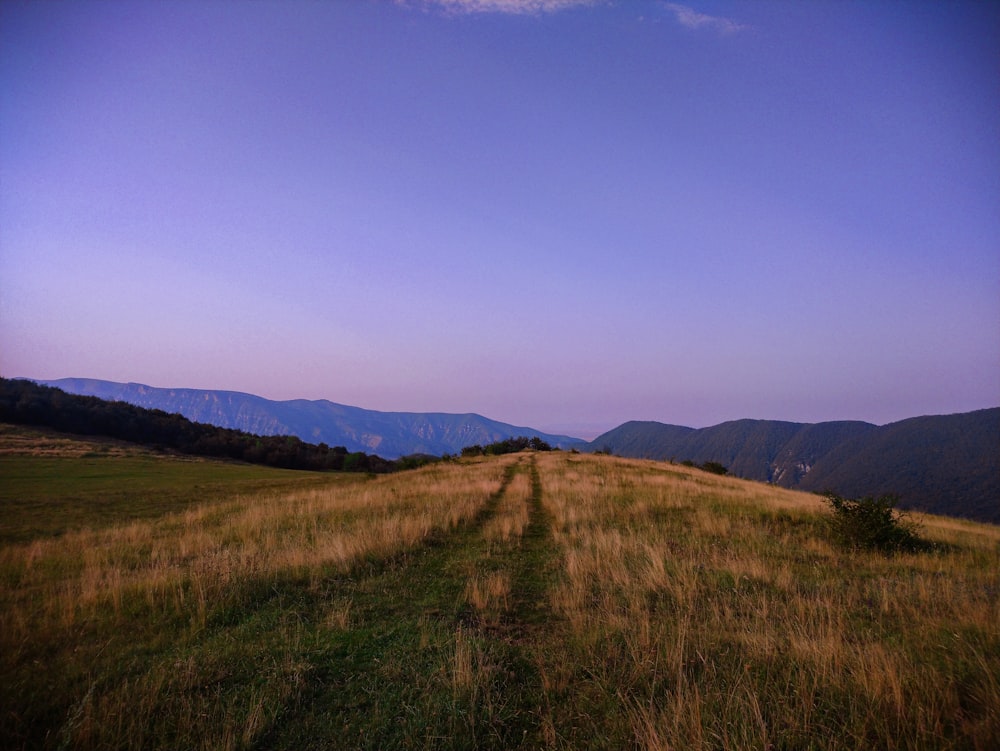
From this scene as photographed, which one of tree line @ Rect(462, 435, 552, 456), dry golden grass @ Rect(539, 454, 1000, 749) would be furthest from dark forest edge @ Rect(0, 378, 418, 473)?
dry golden grass @ Rect(539, 454, 1000, 749)

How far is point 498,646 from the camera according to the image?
4.55m

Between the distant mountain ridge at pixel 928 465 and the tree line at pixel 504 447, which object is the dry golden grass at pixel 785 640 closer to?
the tree line at pixel 504 447

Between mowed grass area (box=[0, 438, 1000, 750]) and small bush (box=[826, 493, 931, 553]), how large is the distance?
2.05 feet

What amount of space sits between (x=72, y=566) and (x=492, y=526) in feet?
29.9

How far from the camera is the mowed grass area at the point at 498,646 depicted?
10.5 ft

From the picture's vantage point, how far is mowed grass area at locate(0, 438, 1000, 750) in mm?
3191

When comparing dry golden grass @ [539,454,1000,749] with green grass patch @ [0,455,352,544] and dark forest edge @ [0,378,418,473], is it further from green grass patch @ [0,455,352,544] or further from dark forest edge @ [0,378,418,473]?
dark forest edge @ [0,378,418,473]

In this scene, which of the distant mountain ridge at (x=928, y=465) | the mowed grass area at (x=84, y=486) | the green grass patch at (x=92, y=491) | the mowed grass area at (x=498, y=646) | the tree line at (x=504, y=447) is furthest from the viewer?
the distant mountain ridge at (x=928, y=465)

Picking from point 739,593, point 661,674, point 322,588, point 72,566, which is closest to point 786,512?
point 739,593

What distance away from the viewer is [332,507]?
48.4 feet

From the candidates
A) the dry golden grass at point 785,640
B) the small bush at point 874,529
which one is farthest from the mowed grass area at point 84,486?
the small bush at point 874,529

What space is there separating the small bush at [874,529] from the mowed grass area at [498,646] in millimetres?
625

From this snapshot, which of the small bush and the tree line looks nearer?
the small bush

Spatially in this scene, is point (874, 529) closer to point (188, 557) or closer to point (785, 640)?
point (785, 640)
